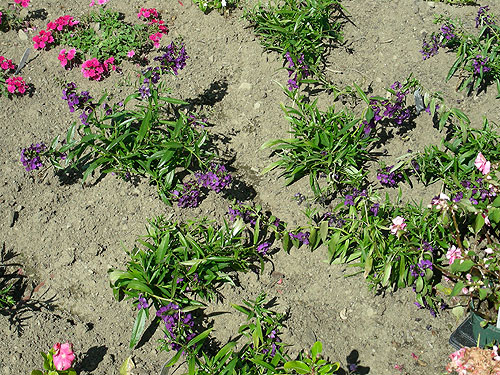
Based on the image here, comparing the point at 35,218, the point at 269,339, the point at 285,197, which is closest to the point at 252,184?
the point at 285,197

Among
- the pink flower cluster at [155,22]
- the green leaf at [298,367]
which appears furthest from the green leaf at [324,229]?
the pink flower cluster at [155,22]

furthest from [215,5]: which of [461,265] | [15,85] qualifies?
[461,265]

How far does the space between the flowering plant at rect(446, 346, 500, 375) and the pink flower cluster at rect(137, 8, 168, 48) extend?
11.3ft

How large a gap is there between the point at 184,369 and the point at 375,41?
3093 millimetres

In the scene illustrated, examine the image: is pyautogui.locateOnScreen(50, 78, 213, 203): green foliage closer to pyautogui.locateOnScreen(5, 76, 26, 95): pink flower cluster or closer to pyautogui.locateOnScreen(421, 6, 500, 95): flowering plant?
pyautogui.locateOnScreen(5, 76, 26, 95): pink flower cluster

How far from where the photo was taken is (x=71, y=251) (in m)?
3.89

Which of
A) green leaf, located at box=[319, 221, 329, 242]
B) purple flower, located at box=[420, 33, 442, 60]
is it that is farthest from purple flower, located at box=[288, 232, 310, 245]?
purple flower, located at box=[420, 33, 442, 60]

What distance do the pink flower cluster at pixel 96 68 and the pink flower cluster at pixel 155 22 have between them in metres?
0.41

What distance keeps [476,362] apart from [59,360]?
2.32 m

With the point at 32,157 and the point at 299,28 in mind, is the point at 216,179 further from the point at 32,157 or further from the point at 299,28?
the point at 299,28

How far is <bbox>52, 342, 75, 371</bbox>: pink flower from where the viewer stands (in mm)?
3279

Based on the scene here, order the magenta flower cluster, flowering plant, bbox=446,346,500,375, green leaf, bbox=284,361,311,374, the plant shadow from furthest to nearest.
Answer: the magenta flower cluster
the plant shadow
green leaf, bbox=284,361,311,374
flowering plant, bbox=446,346,500,375

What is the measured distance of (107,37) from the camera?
16.0 feet

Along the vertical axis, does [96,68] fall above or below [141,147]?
above
